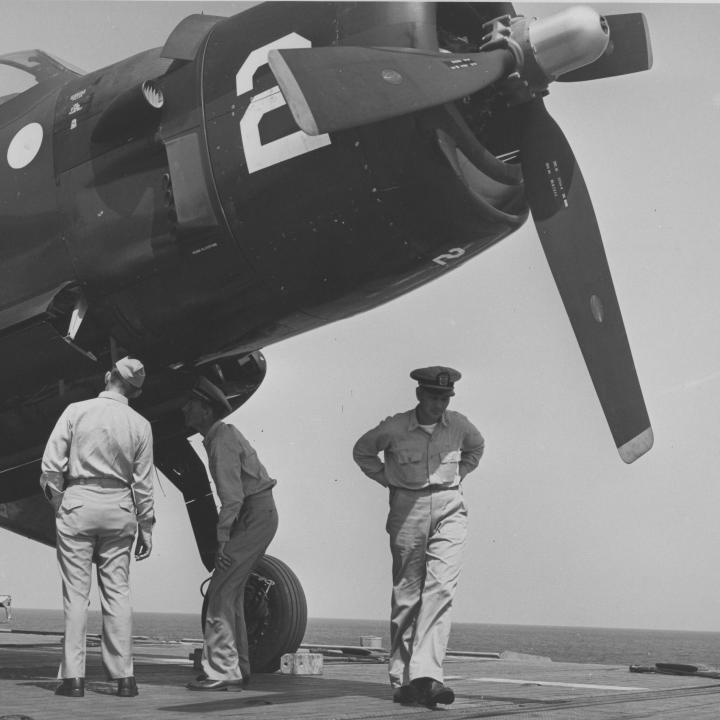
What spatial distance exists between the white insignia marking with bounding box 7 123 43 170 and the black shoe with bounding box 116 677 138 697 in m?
3.34

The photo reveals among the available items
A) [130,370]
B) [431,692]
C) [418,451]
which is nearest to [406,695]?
[431,692]

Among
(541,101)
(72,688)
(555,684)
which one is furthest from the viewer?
(555,684)

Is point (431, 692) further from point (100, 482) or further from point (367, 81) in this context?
point (367, 81)

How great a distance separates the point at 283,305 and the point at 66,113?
6.52ft

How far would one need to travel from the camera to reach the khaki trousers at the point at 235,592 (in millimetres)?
6422

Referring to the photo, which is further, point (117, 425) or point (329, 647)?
point (329, 647)

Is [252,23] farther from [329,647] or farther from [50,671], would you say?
[329,647]

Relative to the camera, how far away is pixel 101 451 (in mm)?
5859

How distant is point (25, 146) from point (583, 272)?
11.9 ft

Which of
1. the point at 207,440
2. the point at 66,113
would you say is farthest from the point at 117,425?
the point at 66,113

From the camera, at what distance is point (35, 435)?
24.3 ft

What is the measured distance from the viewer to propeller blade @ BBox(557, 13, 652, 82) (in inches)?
273

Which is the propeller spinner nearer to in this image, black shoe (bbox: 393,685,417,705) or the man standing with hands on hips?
the man standing with hands on hips

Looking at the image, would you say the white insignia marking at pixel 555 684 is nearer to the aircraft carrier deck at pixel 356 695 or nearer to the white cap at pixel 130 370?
the aircraft carrier deck at pixel 356 695
